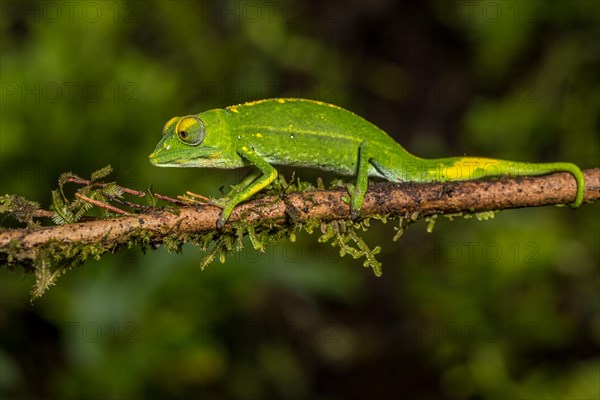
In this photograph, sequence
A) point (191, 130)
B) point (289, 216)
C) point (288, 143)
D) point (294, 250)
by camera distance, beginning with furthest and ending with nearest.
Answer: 1. point (294, 250)
2. point (288, 143)
3. point (191, 130)
4. point (289, 216)

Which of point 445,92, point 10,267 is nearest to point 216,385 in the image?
point 10,267

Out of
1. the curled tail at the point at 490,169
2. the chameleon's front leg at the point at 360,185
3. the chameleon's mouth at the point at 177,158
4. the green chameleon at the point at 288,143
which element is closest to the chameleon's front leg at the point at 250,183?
the green chameleon at the point at 288,143

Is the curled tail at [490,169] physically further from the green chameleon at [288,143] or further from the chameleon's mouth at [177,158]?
the chameleon's mouth at [177,158]

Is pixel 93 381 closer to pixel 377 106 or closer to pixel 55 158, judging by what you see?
pixel 55 158

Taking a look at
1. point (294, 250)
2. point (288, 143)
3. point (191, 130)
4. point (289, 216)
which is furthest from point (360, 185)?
point (294, 250)

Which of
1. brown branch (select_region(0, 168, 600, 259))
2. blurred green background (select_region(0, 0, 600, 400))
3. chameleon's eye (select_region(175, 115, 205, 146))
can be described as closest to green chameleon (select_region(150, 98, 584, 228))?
chameleon's eye (select_region(175, 115, 205, 146))

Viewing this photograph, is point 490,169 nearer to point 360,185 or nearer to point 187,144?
point 360,185

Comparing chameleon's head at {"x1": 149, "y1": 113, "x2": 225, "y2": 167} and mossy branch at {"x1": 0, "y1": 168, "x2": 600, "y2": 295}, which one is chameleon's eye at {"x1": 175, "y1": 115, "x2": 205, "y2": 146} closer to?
chameleon's head at {"x1": 149, "y1": 113, "x2": 225, "y2": 167}
